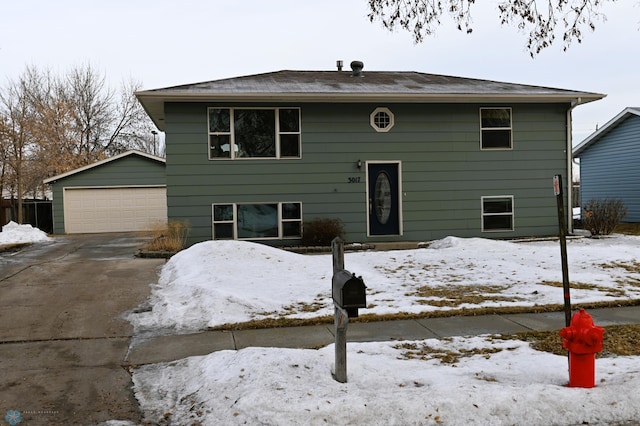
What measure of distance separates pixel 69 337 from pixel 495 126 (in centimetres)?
1294

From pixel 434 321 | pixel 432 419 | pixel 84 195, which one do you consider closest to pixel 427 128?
pixel 434 321

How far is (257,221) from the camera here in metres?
14.4

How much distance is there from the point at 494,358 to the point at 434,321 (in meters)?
1.59

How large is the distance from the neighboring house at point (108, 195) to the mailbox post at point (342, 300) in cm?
2079

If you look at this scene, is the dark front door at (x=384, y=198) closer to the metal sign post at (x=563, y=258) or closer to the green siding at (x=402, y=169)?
the green siding at (x=402, y=169)

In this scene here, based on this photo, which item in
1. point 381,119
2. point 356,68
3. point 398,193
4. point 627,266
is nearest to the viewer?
point 627,266

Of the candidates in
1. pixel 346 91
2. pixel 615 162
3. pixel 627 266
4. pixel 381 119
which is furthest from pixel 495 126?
pixel 615 162

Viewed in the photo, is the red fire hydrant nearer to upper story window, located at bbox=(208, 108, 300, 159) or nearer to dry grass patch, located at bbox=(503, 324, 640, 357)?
dry grass patch, located at bbox=(503, 324, 640, 357)

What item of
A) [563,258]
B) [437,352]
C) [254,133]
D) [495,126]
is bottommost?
[437,352]

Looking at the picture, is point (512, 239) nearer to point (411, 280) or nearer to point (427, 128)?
point (427, 128)

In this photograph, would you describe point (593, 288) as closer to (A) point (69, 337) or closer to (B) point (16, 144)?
(A) point (69, 337)

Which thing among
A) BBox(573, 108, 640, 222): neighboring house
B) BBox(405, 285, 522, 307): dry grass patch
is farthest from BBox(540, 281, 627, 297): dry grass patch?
BBox(573, 108, 640, 222): neighboring house

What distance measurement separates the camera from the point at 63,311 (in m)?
7.11

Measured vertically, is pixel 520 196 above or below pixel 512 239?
above
